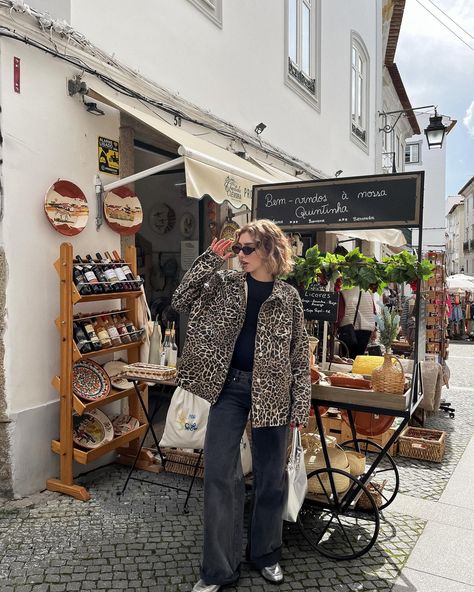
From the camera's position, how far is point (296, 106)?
919 centimetres

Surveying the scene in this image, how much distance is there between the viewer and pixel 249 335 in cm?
294

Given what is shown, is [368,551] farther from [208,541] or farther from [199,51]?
[199,51]

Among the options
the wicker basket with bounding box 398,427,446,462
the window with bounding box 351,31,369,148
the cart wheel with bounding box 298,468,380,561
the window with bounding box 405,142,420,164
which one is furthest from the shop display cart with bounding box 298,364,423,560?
the window with bounding box 405,142,420,164

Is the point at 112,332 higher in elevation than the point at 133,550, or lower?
higher

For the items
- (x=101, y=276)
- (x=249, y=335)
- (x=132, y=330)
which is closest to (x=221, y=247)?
(x=249, y=335)

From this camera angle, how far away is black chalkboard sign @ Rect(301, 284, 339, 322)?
13.1 feet

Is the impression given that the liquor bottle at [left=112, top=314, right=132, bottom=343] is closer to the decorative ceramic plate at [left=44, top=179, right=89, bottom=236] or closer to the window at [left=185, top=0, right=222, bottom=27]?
the decorative ceramic plate at [left=44, top=179, right=89, bottom=236]

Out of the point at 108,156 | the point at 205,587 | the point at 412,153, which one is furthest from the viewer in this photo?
the point at 412,153

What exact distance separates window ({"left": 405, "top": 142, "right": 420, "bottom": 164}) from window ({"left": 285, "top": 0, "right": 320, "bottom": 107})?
69.0ft

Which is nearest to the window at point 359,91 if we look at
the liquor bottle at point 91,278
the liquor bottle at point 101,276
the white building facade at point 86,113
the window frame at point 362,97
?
the window frame at point 362,97

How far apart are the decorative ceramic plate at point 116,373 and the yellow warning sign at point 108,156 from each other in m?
1.72

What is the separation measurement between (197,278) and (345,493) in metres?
1.80

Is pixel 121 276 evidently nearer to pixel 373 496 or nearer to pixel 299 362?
pixel 299 362

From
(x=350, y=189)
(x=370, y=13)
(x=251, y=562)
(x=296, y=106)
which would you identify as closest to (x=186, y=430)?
(x=251, y=562)
